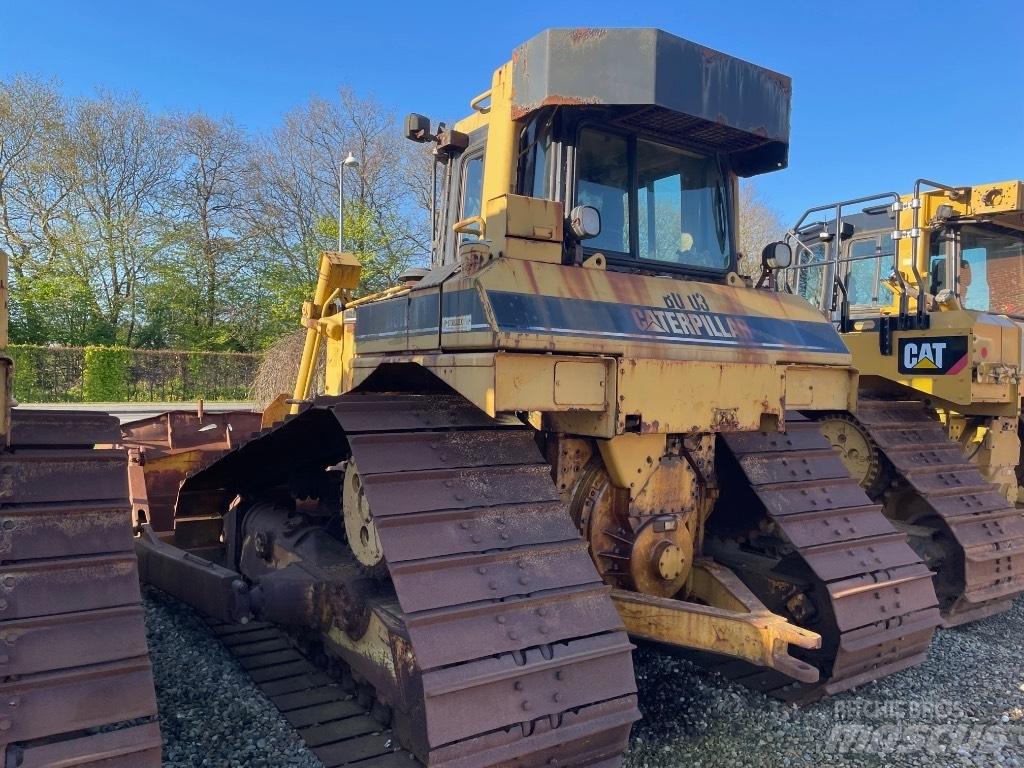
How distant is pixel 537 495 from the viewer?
11.0 ft

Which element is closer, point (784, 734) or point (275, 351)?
point (784, 734)

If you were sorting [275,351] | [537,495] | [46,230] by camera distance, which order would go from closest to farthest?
1. [537,495]
2. [275,351]
3. [46,230]

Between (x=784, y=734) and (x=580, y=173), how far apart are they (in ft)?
9.48

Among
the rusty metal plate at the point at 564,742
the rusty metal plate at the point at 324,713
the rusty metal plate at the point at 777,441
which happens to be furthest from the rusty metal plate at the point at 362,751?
the rusty metal plate at the point at 777,441

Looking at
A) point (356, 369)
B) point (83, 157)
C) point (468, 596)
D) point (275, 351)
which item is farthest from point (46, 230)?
point (468, 596)

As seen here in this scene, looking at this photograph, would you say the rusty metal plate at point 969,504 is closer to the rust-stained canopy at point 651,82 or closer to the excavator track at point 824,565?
the excavator track at point 824,565

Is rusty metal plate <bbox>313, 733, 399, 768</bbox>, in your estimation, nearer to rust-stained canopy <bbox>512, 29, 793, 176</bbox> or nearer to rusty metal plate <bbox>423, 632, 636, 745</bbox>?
rusty metal plate <bbox>423, 632, 636, 745</bbox>

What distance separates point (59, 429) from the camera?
3.23 m

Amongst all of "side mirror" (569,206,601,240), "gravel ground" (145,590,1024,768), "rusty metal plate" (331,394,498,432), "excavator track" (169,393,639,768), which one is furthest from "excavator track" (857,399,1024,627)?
"rusty metal plate" (331,394,498,432)

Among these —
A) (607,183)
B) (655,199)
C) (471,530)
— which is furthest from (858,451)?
(471,530)

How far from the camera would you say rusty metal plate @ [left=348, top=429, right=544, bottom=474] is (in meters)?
3.16

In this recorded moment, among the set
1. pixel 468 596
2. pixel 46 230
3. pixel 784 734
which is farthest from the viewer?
pixel 46 230

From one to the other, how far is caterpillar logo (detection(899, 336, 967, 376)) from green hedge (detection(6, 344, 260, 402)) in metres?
24.5

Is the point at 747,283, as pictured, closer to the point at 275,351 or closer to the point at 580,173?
the point at 580,173
